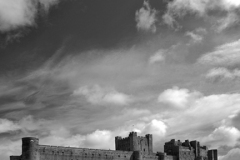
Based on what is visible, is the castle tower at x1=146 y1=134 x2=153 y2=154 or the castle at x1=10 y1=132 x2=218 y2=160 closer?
the castle at x1=10 y1=132 x2=218 y2=160

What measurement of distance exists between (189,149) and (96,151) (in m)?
39.0

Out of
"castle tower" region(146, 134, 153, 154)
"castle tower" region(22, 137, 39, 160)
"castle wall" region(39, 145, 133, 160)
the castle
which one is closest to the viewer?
"castle tower" region(22, 137, 39, 160)

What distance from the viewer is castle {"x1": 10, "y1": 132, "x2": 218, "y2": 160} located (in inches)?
3157

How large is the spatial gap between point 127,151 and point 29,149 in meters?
31.2

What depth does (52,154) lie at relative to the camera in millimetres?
84875

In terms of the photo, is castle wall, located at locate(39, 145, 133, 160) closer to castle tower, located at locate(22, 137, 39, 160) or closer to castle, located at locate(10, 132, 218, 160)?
castle, located at locate(10, 132, 218, 160)

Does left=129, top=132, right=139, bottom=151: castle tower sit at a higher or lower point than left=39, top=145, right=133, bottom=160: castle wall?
higher

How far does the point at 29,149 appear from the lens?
7881cm

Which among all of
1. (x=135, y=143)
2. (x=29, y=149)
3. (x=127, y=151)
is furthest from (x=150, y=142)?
(x=29, y=149)

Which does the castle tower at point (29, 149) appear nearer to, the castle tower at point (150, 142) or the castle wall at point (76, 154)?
the castle wall at point (76, 154)

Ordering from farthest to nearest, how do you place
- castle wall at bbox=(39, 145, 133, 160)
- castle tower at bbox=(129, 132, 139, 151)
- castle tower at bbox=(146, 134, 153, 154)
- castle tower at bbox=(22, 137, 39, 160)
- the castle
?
castle tower at bbox=(146, 134, 153, 154) < castle tower at bbox=(129, 132, 139, 151) < castle wall at bbox=(39, 145, 133, 160) < the castle < castle tower at bbox=(22, 137, 39, 160)

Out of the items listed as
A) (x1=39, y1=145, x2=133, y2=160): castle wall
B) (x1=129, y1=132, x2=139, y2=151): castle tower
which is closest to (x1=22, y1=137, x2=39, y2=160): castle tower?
(x1=39, y1=145, x2=133, y2=160): castle wall

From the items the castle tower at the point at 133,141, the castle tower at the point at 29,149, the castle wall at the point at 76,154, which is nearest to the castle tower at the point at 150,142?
the castle tower at the point at 133,141

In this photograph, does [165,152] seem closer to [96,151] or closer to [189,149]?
[189,149]
